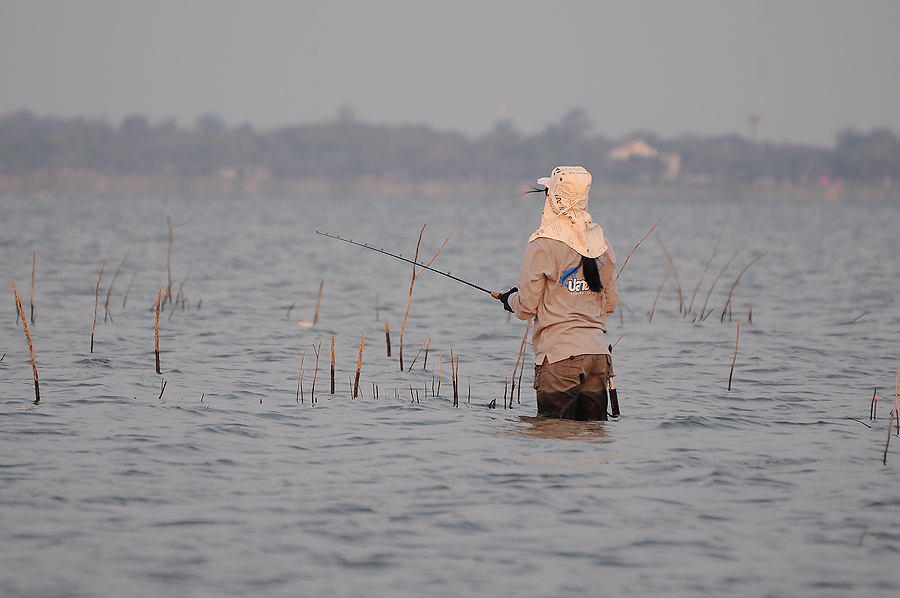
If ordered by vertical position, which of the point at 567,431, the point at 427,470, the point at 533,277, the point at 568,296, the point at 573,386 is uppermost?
the point at 533,277

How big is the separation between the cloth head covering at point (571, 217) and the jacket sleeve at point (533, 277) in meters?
0.13

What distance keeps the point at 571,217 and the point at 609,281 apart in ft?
1.96

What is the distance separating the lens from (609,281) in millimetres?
7129

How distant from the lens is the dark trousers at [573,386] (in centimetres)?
708

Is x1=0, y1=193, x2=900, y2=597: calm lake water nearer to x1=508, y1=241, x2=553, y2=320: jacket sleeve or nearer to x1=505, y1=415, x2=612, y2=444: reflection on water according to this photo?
x1=505, y1=415, x2=612, y2=444: reflection on water

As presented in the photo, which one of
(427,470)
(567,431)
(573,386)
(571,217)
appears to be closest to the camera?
(427,470)

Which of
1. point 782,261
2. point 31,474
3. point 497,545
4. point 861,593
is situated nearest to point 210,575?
point 497,545

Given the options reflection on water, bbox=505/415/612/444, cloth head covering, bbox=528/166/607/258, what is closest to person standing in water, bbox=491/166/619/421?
cloth head covering, bbox=528/166/607/258

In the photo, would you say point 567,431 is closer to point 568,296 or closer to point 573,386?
point 573,386

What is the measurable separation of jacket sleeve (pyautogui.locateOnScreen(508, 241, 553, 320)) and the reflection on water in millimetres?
1001

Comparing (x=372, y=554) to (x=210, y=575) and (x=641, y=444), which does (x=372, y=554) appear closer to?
(x=210, y=575)

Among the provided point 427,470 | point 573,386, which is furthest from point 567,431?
point 427,470

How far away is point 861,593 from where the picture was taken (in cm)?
479

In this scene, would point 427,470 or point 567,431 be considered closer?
point 427,470
